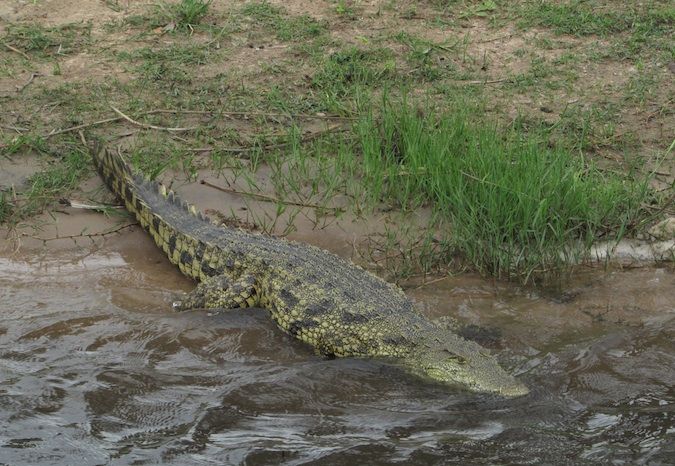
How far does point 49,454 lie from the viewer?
4395 mm

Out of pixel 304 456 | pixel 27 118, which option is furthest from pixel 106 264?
pixel 304 456

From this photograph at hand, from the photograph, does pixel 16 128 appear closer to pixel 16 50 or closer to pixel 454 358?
pixel 16 50

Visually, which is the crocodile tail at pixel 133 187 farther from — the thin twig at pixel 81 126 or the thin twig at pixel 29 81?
the thin twig at pixel 29 81

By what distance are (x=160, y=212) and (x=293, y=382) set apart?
1.65 metres

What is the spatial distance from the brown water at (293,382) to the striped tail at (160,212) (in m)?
0.15

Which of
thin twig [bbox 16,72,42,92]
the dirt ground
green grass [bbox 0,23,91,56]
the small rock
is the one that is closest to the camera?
the small rock

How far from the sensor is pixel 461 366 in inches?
194

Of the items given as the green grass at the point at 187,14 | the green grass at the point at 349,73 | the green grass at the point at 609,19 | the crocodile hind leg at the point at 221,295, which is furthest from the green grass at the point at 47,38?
the green grass at the point at 609,19

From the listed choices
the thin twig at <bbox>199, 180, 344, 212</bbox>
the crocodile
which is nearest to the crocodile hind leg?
the crocodile

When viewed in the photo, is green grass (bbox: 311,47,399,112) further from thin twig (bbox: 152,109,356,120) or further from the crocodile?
the crocodile

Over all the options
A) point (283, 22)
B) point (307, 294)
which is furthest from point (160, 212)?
point (283, 22)

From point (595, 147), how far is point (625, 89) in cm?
91

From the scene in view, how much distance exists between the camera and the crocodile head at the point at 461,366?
188 inches

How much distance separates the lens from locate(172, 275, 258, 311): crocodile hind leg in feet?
18.2
